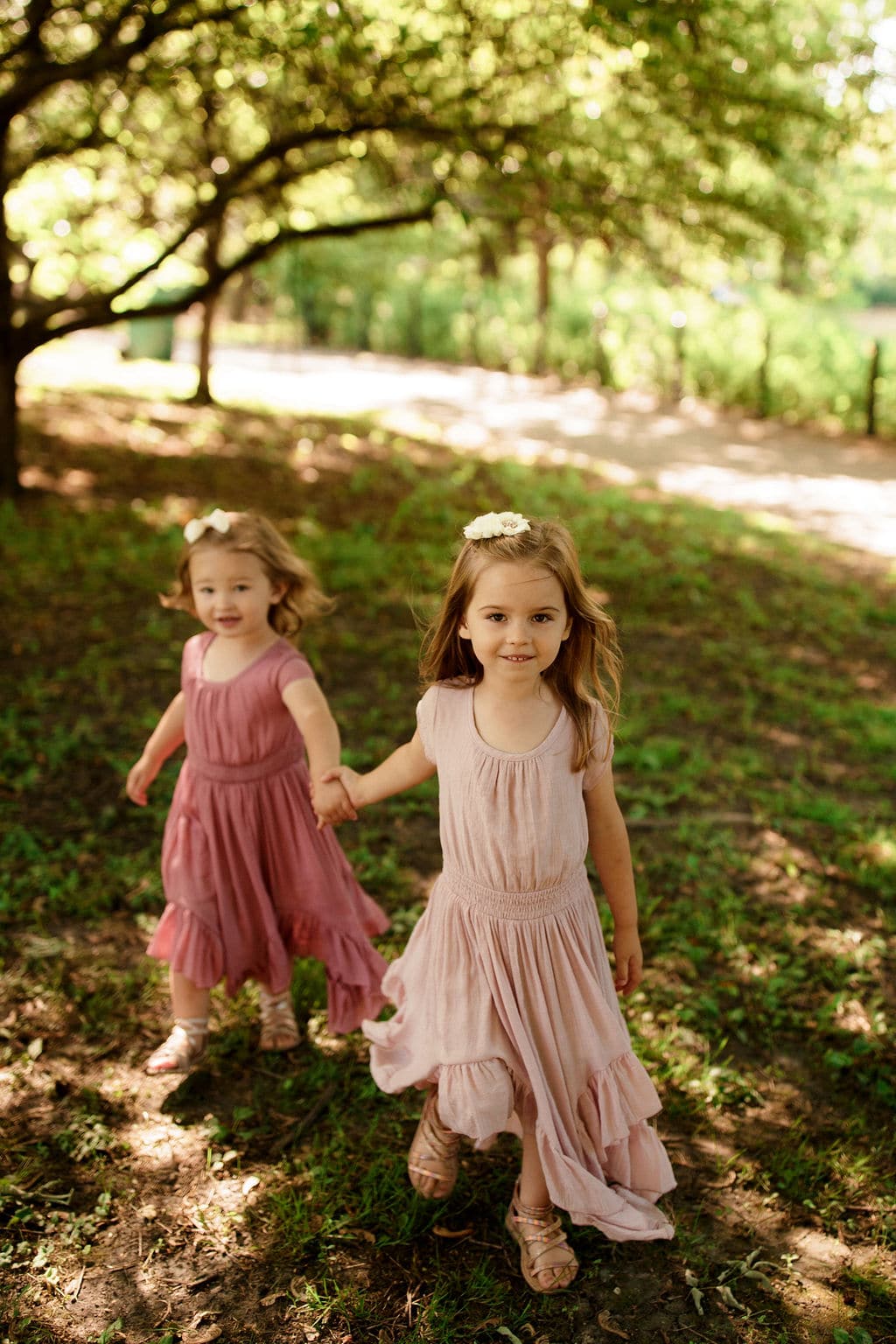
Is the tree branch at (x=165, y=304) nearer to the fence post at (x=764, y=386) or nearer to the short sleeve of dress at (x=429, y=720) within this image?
the short sleeve of dress at (x=429, y=720)

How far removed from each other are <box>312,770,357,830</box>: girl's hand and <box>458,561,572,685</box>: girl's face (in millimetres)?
569

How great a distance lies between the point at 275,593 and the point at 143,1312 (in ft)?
5.35

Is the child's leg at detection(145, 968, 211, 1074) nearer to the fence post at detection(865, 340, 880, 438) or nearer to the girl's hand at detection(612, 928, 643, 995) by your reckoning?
the girl's hand at detection(612, 928, 643, 995)

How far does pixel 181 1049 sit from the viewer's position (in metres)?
2.93

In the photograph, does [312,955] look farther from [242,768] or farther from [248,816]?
[242,768]

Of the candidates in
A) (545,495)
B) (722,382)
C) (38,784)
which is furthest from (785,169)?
(38,784)

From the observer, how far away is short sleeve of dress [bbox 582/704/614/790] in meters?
2.25

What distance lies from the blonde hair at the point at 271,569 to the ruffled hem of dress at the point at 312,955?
80 cm

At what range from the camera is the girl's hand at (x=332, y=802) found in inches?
101

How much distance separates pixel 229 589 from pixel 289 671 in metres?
0.25

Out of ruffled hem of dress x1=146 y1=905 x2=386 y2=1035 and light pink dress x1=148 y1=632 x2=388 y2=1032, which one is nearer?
light pink dress x1=148 y1=632 x2=388 y2=1032

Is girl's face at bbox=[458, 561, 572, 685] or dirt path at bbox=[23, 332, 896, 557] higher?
dirt path at bbox=[23, 332, 896, 557]

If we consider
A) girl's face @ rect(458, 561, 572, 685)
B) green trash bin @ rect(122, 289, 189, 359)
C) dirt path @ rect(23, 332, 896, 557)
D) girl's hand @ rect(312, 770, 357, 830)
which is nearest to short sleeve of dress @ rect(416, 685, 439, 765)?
girl's face @ rect(458, 561, 572, 685)

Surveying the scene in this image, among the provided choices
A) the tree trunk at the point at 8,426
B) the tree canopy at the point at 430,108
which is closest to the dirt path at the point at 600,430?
the tree canopy at the point at 430,108
